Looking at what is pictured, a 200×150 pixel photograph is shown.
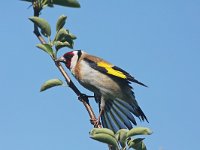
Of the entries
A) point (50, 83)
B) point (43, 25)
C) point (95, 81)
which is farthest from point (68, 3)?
point (95, 81)

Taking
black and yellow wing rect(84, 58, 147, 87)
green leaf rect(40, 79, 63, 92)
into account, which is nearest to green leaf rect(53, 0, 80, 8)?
green leaf rect(40, 79, 63, 92)

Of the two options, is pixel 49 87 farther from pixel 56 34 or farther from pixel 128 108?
pixel 128 108

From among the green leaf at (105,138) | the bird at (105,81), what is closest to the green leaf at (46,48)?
the green leaf at (105,138)

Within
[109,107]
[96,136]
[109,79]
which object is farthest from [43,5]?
[109,79]

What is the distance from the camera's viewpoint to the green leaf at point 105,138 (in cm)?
313

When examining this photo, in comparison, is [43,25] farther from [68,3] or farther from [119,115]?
[119,115]

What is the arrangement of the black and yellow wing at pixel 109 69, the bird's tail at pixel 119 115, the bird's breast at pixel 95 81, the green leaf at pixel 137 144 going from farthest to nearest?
the bird's breast at pixel 95 81, the black and yellow wing at pixel 109 69, the bird's tail at pixel 119 115, the green leaf at pixel 137 144

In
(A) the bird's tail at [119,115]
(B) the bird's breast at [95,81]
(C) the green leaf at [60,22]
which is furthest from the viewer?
(B) the bird's breast at [95,81]

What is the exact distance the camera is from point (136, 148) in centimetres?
326

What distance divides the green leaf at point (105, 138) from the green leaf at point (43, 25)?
111 centimetres

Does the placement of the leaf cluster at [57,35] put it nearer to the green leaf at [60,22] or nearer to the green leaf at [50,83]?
the green leaf at [60,22]

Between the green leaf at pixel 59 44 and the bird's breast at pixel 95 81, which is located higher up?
the bird's breast at pixel 95 81

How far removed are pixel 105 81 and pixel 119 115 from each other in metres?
1.45

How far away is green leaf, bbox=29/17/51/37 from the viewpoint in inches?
146
